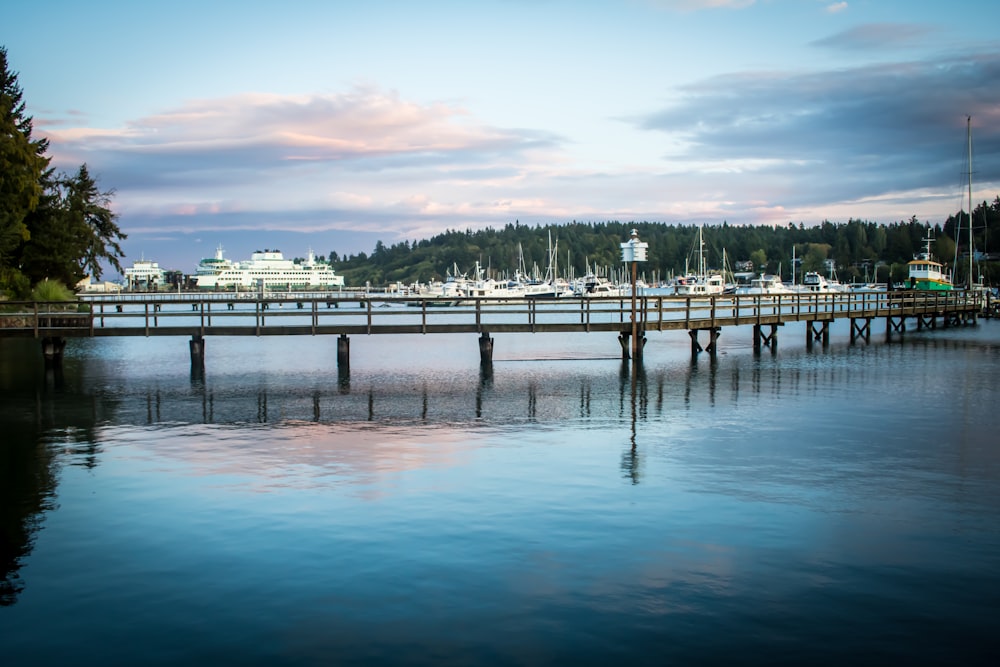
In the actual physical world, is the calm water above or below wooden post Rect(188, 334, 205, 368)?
below

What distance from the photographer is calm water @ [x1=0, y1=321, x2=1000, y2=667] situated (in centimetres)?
836

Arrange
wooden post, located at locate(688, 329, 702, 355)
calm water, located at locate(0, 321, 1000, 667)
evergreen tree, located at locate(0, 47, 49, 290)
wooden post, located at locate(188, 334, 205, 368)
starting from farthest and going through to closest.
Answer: evergreen tree, located at locate(0, 47, 49, 290) < wooden post, located at locate(688, 329, 702, 355) < wooden post, located at locate(188, 334, 205, 368) < calm water, located at locate(0, 321, 1000, 667)

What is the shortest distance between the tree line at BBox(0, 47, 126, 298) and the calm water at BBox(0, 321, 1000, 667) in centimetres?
2617

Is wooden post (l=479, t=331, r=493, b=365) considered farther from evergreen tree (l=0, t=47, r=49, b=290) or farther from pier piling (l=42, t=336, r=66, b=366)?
evergreen tree (l=0, t=47, r=49, b=290)

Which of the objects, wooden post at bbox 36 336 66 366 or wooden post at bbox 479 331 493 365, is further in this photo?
wooden post at bbox 36 336 66 366

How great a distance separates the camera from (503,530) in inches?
459

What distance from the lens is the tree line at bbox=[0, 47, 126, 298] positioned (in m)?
46.5

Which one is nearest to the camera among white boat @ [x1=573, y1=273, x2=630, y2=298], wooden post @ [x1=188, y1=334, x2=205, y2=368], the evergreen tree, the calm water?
the calm water

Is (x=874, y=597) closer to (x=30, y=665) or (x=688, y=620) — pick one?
(x=688, y=620)

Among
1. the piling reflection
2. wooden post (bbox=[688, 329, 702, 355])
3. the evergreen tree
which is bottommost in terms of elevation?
the piling reflection

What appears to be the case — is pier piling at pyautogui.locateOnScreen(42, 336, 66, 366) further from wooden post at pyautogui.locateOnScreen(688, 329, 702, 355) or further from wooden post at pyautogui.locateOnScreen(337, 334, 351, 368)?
wooden post at pyautogui.locateOnScreen(688, 329, 702, 355)

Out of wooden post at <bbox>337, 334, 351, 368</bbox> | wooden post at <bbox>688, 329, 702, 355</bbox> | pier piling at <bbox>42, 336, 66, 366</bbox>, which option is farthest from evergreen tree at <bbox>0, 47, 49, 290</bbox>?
wooden post at <bbox>688, 329, 702, 355</bbox>

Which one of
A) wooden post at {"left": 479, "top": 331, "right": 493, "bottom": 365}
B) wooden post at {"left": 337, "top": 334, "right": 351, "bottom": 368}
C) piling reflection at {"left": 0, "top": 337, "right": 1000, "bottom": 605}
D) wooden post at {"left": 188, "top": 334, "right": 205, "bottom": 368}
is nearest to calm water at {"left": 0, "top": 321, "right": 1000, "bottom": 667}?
piling reflection at {"left": 0, "top": 337, "right": 1000, "bottom": 605}

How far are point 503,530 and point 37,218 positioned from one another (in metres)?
54.9
